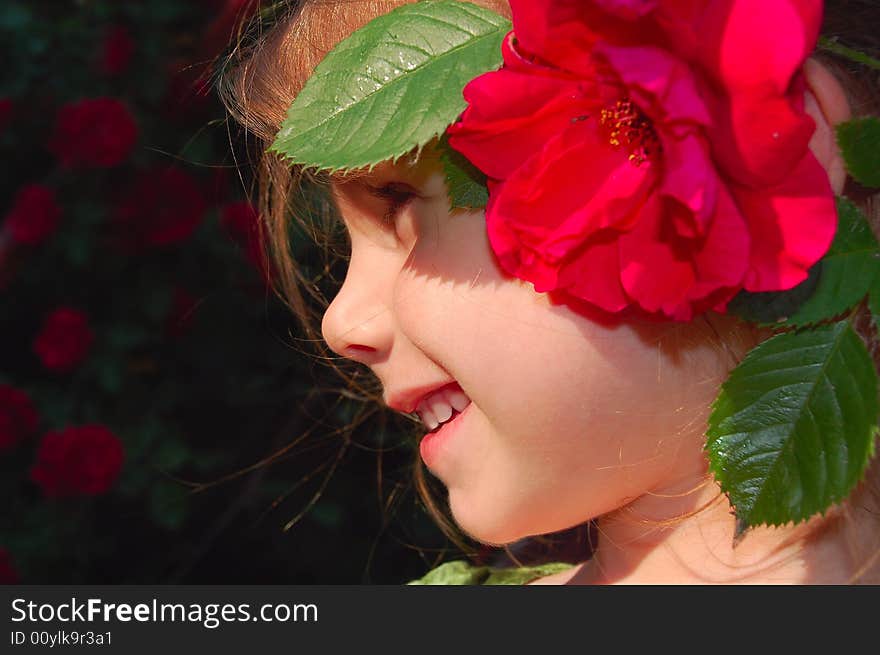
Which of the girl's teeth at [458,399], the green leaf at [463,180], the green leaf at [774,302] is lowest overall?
the girl's teeth at [458,399]

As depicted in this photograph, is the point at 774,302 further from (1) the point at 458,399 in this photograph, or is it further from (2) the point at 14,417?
(2) the point at 14,417

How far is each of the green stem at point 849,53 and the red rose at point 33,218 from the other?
1346mm

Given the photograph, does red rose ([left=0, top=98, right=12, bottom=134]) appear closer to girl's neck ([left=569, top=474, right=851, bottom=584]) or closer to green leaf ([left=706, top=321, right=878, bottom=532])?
girl's neck ([left=569, top=474, right=851, bottom=584])

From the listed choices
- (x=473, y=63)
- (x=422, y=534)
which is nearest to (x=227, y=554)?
(x=422, y=534)

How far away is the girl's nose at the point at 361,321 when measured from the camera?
966 mm

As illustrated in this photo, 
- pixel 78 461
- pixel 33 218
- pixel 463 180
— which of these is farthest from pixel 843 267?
pixel 33 218

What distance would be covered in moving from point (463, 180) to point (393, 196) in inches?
4.7

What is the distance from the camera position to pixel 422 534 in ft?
6.26

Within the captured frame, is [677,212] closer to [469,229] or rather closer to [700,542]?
[469,229]

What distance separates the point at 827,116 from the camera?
2.62ft

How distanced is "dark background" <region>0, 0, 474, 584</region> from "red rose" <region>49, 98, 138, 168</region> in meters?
0.06

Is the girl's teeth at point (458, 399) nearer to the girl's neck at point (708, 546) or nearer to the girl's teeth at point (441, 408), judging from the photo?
the girl's teeth at point (441, 408)

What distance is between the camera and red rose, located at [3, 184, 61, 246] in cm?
176

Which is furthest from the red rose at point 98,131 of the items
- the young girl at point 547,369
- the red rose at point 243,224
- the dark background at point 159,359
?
the young girl at point 547,369
